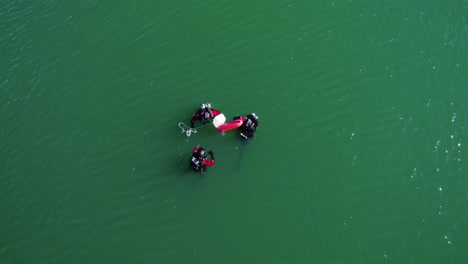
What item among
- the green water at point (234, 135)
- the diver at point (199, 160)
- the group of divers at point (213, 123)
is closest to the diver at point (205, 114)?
the group of divers at point (213, 123)

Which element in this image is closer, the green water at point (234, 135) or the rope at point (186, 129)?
the green water at point (234, 135)

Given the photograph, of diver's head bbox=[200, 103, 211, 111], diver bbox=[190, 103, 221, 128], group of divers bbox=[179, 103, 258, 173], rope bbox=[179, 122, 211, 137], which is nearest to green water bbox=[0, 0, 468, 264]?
rope bbox=[179, 122, 211, 137]

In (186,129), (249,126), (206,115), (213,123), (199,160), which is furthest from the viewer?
(186,129)

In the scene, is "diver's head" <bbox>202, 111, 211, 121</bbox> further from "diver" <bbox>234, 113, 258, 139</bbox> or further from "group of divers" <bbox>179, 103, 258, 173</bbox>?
"diver" <bbox>234, 113, 258, 139</bbox>

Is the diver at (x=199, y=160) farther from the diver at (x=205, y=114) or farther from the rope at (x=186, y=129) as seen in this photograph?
the diver at (x=205, y=114)

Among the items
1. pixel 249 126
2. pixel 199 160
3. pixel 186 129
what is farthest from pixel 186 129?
pixel 249 126

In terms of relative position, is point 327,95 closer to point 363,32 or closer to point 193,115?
point 363,32

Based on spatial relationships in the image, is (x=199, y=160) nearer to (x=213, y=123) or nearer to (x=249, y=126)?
(x=213, y=123)
